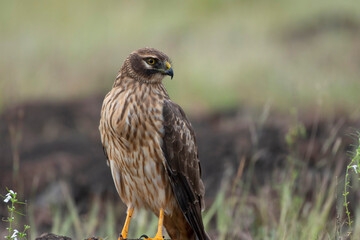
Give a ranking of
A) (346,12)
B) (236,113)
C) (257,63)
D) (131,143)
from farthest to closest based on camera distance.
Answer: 1. (346,12)
2. (257,63)
3. (236,113)
4. (131,143)

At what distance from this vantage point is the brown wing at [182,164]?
18.2ft

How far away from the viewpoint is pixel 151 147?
5488 mm

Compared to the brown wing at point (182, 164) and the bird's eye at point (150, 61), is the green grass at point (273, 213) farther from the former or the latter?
the bird's eye at point (150, 61)

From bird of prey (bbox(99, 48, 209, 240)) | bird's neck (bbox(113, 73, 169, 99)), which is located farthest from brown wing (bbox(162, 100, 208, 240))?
bird's neck (bbox(113, 73, 169, 99))

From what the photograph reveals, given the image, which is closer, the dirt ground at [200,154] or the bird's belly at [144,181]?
the bird's belly at [144,181]

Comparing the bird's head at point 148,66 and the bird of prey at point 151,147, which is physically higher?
the bird's head at point 148,66

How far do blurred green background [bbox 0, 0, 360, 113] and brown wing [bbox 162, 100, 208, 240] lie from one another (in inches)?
227

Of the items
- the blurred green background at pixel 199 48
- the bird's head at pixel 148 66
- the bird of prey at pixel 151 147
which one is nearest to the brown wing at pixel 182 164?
the bird of prey at pixel 151 147

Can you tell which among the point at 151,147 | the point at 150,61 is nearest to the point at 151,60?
the point at 150,61

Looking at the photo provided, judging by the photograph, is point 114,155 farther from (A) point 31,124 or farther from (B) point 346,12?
(B) point 346,12

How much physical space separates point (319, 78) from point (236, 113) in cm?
234

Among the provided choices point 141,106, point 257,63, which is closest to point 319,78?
point 257,63

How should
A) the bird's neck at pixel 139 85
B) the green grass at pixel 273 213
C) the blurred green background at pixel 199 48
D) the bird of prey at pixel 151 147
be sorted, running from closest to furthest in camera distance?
the bird of prey at pixel 151 147
the bird's neck at pixel 139 85
the green grass at pixel 273 213
the blurred green background at pixel 199 48

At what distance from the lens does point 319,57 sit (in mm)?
15703
